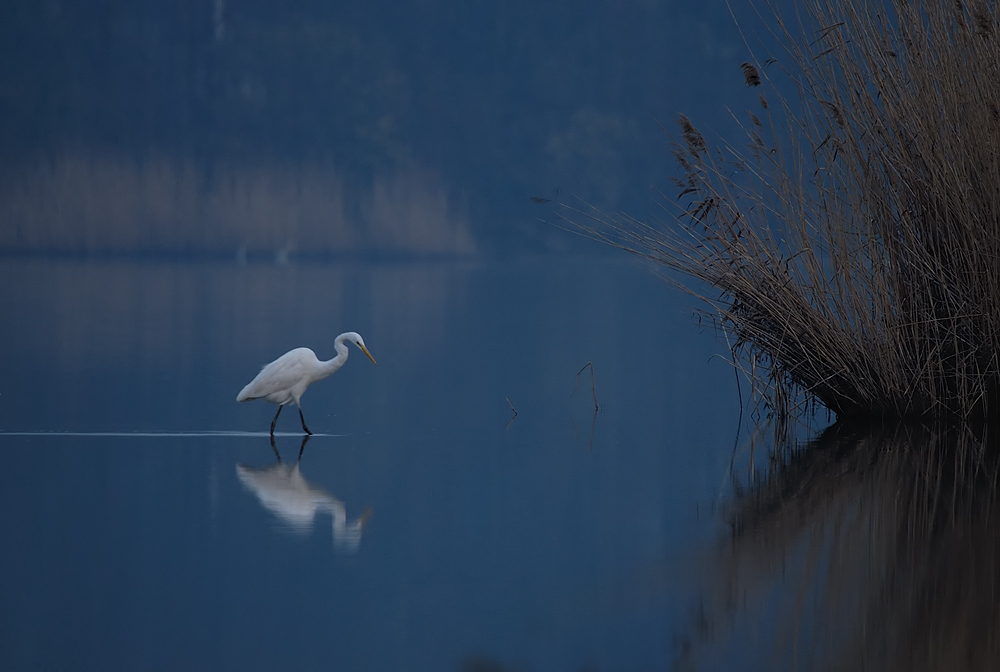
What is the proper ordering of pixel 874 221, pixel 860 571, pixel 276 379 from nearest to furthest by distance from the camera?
1. pixel 860 571
2. pixel 874 221
3. pixel 276 379

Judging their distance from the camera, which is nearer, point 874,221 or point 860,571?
point 860,571

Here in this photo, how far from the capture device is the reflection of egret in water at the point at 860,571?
1.80m

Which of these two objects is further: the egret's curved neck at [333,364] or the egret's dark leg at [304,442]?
the egret's curved neck at [333,364]

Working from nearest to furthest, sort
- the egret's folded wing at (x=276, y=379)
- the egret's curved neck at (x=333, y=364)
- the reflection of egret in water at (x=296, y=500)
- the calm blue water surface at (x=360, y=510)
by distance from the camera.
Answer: the calm blue water surface at (x=360, y=510), the reflection of egret in water at (x=296, y=500), the egret's folded wing at (x=276, y=379), the egret's curved neck at (x=333, y=364)

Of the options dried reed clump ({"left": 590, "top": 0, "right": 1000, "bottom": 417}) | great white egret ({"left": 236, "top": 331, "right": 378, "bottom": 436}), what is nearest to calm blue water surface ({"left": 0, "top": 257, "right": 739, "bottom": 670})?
great white egret ({"left": 236, "top": 331, "right": 378, "bottom": 436})

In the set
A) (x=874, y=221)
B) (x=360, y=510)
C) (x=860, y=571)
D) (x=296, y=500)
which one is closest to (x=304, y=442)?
(x=296, y=500)

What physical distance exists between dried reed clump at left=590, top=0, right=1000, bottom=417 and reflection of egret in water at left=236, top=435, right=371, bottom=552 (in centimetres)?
134

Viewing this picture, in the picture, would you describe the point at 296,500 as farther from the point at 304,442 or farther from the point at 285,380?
the point at 285,380

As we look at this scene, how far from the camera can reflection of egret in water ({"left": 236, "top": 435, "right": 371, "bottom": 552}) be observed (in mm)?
2572

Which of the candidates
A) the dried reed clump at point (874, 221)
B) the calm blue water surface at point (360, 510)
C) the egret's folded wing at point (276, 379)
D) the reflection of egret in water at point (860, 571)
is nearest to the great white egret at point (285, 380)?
the egret's folded wing at point (276, 379)

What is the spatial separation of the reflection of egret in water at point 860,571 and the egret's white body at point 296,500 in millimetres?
781

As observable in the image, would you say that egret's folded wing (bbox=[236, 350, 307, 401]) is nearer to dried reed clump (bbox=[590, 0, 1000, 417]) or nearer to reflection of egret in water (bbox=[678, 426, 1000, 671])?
dried reed clump (bbox=[590, 0, 1000, 417])

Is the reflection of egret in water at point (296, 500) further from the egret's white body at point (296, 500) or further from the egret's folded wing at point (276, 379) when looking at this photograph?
the egret's folded wing at point (276, 379)

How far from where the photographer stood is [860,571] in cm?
219
